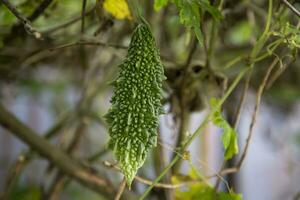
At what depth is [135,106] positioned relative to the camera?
0.66m

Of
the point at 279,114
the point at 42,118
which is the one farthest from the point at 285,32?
the point at 42,118

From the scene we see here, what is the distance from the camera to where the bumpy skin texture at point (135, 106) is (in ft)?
2.17

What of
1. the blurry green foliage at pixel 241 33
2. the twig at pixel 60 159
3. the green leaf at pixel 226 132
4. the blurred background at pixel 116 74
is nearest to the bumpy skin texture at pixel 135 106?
the blurred background at pixel 116 74

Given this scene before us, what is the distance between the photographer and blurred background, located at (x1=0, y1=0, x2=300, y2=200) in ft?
3.32

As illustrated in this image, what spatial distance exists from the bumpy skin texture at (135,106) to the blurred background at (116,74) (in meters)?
0.05

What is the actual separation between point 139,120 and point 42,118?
239cm

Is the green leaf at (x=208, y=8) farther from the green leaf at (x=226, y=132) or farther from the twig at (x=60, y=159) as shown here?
the twig at (x=60, y=159)

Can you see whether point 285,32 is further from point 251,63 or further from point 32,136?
point 32,136

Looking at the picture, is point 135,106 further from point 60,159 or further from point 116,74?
point 60,159

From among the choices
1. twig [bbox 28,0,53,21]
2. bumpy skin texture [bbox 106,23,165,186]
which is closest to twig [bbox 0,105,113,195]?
twig [bbox 28,0,53,21]

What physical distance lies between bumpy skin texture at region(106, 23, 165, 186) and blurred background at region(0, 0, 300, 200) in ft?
0.16

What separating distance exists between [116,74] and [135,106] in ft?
1.27

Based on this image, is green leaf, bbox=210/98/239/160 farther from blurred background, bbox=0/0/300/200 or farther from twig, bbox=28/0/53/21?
twig, bbox=28/0/53/21

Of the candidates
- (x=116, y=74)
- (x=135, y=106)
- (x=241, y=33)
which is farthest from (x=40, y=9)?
(x=241, y=33)
